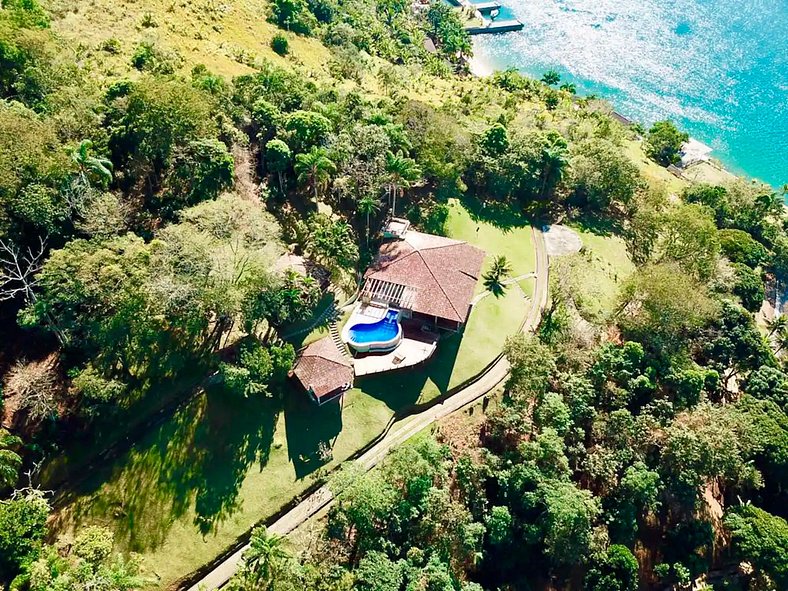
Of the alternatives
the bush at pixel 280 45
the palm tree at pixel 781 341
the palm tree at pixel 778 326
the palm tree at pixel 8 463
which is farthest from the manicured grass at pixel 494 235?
the palm tree at pixel 8 463

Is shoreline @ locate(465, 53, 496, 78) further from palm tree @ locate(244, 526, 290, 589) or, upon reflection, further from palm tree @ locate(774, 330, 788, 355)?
palm tree @ locate(244, 526, 290, 589)

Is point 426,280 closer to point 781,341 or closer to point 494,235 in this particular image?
point 494,235

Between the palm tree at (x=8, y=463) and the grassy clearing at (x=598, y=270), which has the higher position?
the grassy clearing at (x=598, y=270)

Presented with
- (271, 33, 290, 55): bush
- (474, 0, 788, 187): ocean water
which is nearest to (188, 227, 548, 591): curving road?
(271, 33, 290, 55): bush

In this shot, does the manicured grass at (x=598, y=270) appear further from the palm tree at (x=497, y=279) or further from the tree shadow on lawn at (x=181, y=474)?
the tree shadow on lawn at (x=181, y=474)

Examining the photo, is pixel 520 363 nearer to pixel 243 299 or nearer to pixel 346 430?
pixel 346 430

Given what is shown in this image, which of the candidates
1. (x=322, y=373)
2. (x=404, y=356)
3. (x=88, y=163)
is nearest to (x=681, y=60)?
(x=404, y=356)
